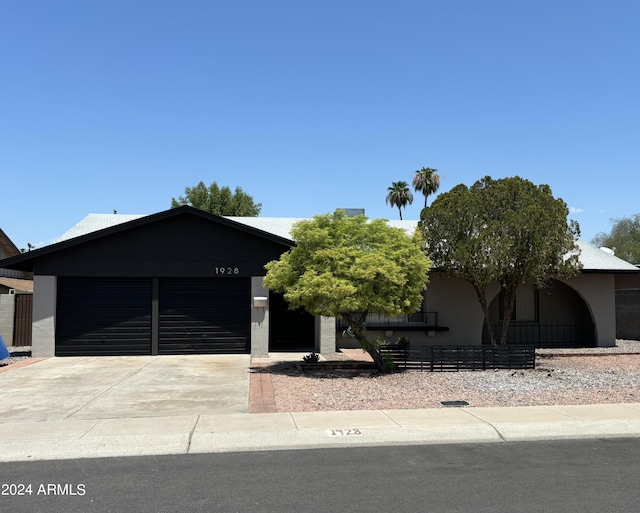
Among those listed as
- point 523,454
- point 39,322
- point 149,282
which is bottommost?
point 523,454

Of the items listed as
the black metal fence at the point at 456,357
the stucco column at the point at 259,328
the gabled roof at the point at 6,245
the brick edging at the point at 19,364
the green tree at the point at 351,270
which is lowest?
the brick edging at the point at 19,364

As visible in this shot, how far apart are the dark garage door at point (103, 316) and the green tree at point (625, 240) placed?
53.6 meters

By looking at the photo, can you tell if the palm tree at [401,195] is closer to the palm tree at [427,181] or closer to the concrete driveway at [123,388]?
the palm tree at [427,181]

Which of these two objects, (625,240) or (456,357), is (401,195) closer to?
(625,240)

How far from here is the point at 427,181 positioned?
5528cm

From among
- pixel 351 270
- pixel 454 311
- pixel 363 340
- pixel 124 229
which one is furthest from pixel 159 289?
pixel 454 311

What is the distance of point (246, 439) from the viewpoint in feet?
25.6

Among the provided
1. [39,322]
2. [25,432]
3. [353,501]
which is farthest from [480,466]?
[39,322]

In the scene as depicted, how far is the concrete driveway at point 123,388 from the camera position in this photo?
31.9 ft

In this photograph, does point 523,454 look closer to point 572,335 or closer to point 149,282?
point 149,282

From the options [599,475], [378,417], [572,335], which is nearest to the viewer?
[599,475]

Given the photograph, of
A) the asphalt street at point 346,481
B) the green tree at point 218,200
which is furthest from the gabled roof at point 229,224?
the green tree at point 218,200

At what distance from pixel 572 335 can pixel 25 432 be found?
64.5ft

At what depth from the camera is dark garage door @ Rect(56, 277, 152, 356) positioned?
56.9 feet
